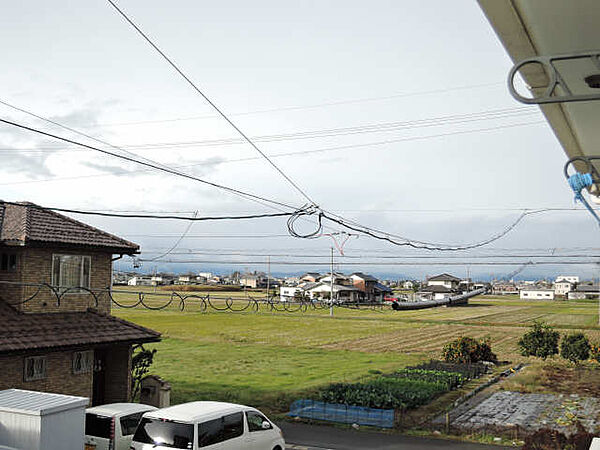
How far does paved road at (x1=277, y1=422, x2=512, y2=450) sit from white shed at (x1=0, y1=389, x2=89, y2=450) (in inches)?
310

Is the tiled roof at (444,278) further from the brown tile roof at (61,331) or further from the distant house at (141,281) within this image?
the brown tile roof at (61,331)

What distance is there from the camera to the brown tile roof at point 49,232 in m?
19.5

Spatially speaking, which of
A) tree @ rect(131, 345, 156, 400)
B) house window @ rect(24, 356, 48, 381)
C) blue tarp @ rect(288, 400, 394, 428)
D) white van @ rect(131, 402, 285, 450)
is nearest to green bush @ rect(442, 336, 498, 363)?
blue tarp @ rect(288, 400, 394, 428)

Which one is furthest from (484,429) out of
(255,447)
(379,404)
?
(255,447)

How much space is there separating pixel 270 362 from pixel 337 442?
21.1 metres

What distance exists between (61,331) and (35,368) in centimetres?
135

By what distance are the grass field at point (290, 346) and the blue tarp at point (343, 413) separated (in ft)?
6.41

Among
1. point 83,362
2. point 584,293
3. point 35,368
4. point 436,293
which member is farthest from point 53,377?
point 584,293

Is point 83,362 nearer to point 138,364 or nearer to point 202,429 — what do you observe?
point 138,364

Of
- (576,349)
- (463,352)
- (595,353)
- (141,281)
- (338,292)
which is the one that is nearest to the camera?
(595,353)

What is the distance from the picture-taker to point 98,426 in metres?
15.2

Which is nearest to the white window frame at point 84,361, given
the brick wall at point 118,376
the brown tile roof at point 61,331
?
the brown tile roof at point 61,331

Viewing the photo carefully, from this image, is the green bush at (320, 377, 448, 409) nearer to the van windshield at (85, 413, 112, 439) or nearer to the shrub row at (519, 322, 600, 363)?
the van windshield at (85, 413, 112, 439)

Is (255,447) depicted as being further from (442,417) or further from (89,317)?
(442,417)
